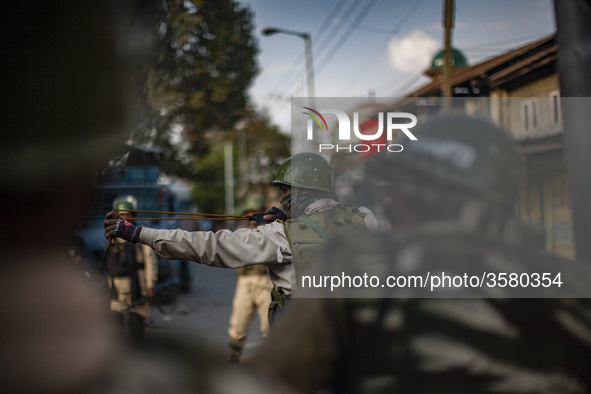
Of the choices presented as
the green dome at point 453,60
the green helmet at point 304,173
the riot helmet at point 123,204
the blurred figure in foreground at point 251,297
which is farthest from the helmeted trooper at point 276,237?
the green dome at point 453,60

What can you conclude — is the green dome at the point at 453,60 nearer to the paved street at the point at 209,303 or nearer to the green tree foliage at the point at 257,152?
the paved street at the point at 209,303

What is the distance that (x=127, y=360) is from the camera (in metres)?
0.84

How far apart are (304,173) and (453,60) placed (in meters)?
3.96

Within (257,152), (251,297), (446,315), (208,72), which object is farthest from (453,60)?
(257,152)

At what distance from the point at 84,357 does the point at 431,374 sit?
63 cm

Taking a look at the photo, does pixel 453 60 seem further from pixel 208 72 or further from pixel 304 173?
pixel 208 72

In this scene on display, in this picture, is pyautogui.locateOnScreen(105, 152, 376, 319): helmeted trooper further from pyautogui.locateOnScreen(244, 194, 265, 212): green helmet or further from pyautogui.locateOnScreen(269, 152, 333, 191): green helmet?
pyautogui.locateOnScreen(244, 194, 265, 212): green helmet

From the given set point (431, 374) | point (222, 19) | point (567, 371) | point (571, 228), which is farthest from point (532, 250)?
point (222, 19)

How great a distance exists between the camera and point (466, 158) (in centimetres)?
99

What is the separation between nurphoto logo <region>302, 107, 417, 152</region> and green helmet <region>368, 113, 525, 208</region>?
8.3 inches

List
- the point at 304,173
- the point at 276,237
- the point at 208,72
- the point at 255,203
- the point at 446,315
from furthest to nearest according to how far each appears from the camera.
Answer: the point at 208,72, the point at 255,203, the point at 304,173, the point at 276,237, the point at 446,315

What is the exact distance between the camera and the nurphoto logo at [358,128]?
1.38 m

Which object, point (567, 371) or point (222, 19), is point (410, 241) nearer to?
point (567, 371)

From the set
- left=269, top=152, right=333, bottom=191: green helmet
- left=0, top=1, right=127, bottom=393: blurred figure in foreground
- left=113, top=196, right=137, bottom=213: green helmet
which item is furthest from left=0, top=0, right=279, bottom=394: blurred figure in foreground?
left=113, top=196, right=137, bottom=213: green helmet
